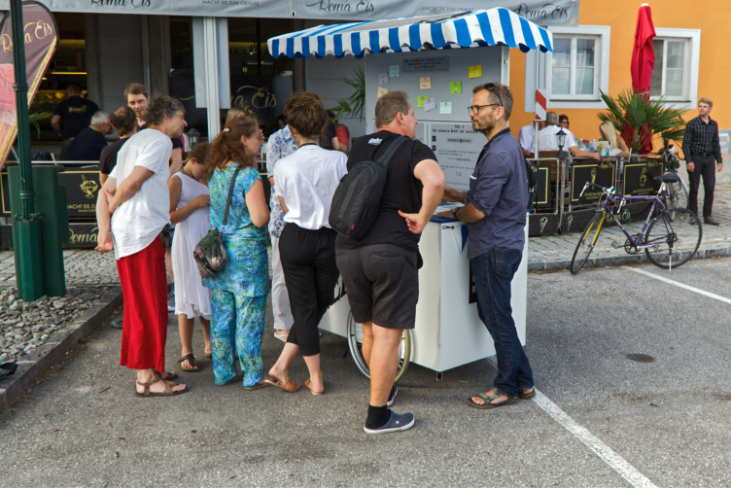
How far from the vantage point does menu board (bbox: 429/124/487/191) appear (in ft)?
17.5

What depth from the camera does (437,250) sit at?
4098mm

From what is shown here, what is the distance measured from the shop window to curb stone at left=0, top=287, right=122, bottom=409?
1226 centimetres

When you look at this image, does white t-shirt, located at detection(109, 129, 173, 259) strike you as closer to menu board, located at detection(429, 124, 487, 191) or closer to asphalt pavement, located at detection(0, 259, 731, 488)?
asphalt pavement, located at detection(0, 259, 731, 488)

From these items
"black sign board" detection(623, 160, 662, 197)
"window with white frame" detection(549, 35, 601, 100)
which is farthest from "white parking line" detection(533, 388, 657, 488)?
"window with white frame" detection(549, 35, 601, 100)

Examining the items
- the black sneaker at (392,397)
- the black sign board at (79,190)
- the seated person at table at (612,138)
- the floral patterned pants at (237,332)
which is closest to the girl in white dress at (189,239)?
the floral patterned pants at (237,332)

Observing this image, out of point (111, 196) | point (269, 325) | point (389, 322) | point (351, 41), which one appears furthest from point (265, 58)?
point (389, 322)

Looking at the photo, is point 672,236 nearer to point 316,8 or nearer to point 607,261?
point 607,261

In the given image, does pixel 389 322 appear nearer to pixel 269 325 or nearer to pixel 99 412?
pixel 99 412

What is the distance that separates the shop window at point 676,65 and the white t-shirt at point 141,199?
41.4 ft

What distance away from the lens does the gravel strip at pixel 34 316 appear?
481cm

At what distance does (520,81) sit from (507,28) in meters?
8.00

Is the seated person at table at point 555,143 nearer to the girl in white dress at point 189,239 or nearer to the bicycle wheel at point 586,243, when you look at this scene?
the bicycle wheel at point 586,243

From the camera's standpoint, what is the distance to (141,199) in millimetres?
4012

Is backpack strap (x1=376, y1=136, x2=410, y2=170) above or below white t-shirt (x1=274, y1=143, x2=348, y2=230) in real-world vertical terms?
above
